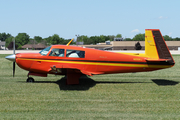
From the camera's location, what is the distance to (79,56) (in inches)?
408

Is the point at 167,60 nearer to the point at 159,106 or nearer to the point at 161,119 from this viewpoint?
the point at 159,106

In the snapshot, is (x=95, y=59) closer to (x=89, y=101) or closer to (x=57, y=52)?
(x=57, y=52)

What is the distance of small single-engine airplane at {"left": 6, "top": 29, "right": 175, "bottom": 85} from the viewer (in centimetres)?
1027

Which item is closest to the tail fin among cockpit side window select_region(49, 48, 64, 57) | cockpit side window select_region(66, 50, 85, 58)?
cockpit side window select_region(66, 50, 85, 58)

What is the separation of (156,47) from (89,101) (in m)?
4.90

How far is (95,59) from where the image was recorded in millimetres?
10406

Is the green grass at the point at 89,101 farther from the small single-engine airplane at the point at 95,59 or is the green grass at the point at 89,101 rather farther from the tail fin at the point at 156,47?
Result: the tail fin at the point at 156,47

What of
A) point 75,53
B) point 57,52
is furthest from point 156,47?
point 57,52

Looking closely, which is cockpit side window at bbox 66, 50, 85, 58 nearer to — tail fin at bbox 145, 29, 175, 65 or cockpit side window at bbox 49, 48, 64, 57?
cockpit side window at bbox 49, 48, 64, 57

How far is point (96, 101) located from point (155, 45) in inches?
187

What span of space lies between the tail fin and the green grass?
4.70 ft

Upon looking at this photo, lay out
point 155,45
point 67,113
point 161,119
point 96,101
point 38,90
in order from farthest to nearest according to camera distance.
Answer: point 155,45, point 38,90, point 96,101, point 67,113, point 161,119

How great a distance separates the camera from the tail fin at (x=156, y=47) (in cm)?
1042

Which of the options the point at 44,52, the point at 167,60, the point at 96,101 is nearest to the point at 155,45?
the point at 167,60
